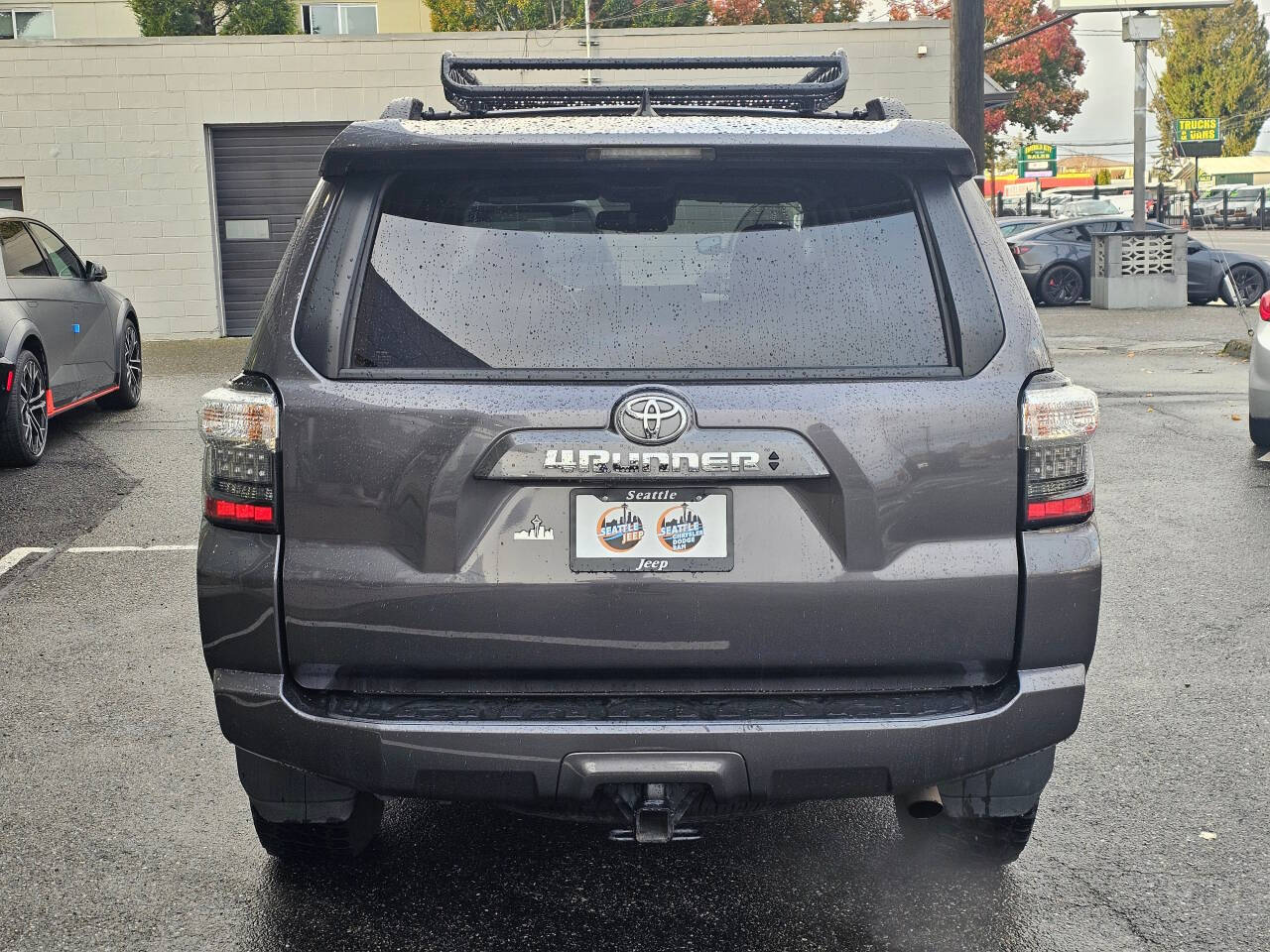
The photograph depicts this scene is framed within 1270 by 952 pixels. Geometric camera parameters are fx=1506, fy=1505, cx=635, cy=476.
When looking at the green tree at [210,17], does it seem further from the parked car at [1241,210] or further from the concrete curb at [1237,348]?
the parked car at [1241,210]

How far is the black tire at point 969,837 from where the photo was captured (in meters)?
3.55

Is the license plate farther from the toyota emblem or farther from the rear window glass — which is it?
the rear window glass

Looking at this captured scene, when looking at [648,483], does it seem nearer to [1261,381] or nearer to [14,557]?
[14,557]

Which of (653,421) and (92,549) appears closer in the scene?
(653,421)

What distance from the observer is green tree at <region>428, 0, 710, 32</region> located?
35.3 meters

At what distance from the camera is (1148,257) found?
896 inches

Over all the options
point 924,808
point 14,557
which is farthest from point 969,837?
point 14,557

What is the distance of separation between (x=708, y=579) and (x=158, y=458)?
827 centimetres

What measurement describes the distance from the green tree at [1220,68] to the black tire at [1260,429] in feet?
247

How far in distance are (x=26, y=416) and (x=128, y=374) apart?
2904 millimetres

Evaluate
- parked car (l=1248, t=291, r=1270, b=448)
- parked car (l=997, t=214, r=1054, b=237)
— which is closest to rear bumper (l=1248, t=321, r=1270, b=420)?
parked car (l=1248, t=291, r=1270, b=448)

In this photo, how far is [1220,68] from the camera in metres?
80.0

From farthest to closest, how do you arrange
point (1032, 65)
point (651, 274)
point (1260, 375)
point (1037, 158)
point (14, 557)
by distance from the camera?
point (1037, 158), point (1032, 65), point (1260, 375), point (14, 557), point (651, 274)

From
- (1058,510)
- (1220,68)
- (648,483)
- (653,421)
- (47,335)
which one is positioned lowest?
(47,335)
